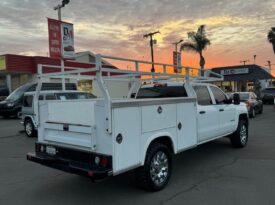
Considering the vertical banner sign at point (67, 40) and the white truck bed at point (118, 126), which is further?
the vertical banner sign at point (67, 40)

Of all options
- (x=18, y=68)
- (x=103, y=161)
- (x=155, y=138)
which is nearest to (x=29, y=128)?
(x=155, y=138)

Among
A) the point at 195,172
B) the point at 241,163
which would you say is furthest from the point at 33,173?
the point at 241,163

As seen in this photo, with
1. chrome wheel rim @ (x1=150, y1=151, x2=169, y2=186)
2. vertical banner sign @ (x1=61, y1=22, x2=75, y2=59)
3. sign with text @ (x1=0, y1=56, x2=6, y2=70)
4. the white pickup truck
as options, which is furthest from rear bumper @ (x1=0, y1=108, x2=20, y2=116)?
chrome wheel rim @ (x1=150, y1=151, x2=169, y2=186)

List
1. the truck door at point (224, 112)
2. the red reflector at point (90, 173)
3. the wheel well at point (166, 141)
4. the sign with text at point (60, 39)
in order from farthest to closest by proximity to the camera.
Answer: the sign with text at point (60, 39)
the truck door at point (224, 112)
the wheel well at point (166, 141)
the red reflector at point (90, 173)

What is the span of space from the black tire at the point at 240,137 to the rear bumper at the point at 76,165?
5.28 m

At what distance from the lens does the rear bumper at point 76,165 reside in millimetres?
4570

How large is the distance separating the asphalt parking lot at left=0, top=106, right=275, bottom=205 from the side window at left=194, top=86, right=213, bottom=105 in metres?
1.40

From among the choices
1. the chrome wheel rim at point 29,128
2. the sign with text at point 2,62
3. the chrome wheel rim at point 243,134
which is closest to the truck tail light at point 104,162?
the chrome wheel rim at point 243,134

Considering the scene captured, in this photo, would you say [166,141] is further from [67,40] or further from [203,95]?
[67,40]

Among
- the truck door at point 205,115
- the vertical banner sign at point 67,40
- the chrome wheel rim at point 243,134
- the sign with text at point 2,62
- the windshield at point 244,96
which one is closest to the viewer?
the truck door at point 205,115

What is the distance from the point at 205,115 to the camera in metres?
7.12

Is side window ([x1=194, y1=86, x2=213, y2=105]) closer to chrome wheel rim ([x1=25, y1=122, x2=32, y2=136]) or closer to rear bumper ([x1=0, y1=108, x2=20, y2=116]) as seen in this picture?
chrome wheel rim ([x1=25, y1=122, x2=32, y2=136])

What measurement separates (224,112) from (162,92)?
6.02ft

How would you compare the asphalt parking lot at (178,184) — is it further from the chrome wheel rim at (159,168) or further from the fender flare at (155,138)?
the fender flare at (155,138)
